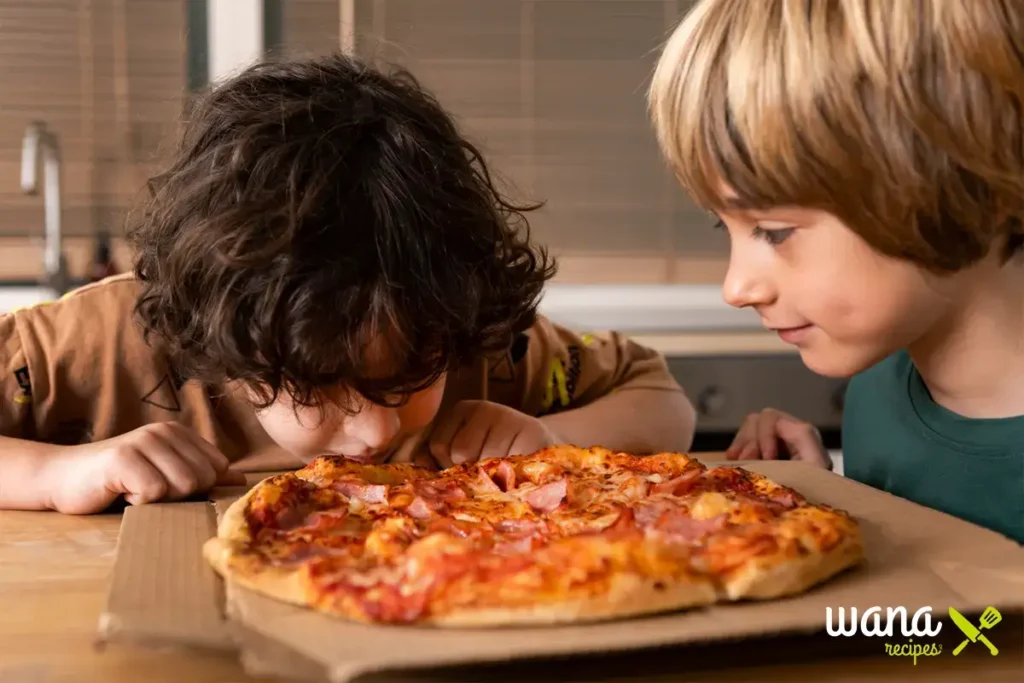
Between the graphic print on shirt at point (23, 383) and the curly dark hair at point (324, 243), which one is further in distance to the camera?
the graphic print on shirt at point (23, 383)

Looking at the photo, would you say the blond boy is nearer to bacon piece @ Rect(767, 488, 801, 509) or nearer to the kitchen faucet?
bacon piece @ Rect(767, 488, 801, 509)

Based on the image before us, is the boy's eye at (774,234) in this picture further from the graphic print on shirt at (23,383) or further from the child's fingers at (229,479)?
the graphic print on shirt at (23,383)

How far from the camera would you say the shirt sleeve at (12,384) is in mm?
1082

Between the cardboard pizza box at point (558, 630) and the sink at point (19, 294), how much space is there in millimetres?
1358

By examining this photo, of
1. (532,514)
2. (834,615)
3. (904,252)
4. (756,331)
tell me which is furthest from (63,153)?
(834,615)

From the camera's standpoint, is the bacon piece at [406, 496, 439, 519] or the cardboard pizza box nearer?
the cardboard pizza box

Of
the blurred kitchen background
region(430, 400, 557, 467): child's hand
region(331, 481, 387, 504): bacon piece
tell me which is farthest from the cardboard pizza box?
the blurred kitchen background

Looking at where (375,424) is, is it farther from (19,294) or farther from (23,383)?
(19,294)

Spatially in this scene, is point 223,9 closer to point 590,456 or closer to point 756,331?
point 756,331

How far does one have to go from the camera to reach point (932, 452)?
3.21 ft

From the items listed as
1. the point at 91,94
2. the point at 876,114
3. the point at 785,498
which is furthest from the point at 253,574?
the point at 91,94

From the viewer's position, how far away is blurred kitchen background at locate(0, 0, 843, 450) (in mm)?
1894

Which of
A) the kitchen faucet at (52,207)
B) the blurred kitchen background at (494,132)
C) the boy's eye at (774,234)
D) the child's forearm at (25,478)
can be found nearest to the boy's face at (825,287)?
the boy's eye at (774,234)

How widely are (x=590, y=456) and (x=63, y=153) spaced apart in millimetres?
1406
